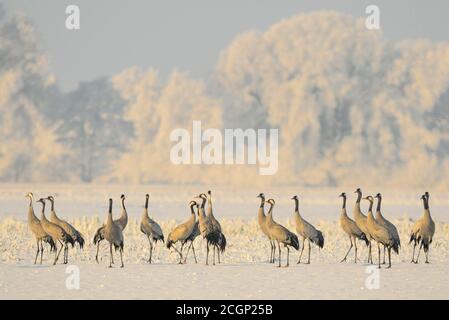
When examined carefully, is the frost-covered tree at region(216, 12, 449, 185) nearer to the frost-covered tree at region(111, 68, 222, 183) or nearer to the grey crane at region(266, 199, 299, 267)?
the frost-covered tree at region(111, 68, 222, 183)

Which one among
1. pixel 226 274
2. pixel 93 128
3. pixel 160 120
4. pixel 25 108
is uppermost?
pixel 25 108

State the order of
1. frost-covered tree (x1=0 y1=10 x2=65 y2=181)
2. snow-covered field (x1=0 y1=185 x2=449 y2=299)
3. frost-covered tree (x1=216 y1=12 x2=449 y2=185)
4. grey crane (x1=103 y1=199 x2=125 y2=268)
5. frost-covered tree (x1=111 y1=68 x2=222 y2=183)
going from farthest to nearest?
frost-covered tree (x1=0 y1=10 x2=65 y2=181), frost-covered tree (x1=111 y1=68 x2=222 y2=183), frost-covered tree (x1=216 y1=12 x2=449 y2=185), grey crane (x1=103 y1=199 x2=125 y2=268), snow-covered field (x1=0 y1=185 x2=449 y2=299)

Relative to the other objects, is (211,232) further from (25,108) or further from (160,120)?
(25,108)

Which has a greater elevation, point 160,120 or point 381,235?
point 160,120

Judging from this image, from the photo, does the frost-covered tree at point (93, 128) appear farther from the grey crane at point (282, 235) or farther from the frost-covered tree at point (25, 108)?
the grey crane at point (282, 235)

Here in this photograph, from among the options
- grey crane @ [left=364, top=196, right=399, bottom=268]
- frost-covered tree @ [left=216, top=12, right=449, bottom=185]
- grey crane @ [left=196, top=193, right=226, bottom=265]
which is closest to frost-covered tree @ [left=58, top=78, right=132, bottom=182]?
frost-covered tree @ [left=216, top=12, right=449, bottom=185]

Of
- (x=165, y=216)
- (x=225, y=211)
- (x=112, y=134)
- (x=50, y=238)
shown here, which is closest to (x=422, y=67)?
(x=112, y=134)

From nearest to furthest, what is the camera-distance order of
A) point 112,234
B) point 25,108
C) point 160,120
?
point 112,234, point 25,108, point 160,120

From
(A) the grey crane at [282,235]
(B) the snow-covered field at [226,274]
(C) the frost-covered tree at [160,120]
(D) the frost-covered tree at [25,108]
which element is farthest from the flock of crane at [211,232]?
(D) the frost-covered tree at [25,108]

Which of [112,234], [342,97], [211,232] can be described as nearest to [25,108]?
[342,97]

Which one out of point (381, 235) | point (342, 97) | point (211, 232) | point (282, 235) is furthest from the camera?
point (342, 97)
